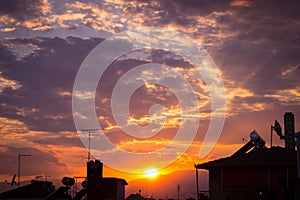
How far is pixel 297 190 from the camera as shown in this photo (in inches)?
1708

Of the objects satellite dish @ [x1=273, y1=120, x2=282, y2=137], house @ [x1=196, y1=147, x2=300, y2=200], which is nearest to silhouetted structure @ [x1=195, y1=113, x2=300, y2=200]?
house @ [x1=196, y1=147, x2=300, y2=200]

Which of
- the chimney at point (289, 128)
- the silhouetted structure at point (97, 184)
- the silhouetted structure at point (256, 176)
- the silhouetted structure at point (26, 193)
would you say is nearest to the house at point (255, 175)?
the silhouetted structure at point (256, 176)

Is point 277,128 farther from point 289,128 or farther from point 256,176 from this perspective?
point 256,176

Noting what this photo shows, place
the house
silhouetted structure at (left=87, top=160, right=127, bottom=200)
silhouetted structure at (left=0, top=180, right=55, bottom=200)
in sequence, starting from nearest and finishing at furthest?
silhouetted structure at (left=87, top=160, right=127, bottom=200), the house, silhouetted structure at (left=0, top=180, right=55, bottom=200)

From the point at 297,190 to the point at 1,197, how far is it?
146 feet

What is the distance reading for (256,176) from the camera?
47.3 m

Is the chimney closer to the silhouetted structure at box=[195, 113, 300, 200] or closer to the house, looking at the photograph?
the silhouetted structure at box=[195, 113, 300, 200]

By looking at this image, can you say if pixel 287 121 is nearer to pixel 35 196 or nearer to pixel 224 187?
pixel 224 187

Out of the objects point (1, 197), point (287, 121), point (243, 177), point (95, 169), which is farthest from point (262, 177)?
point (1, 197)

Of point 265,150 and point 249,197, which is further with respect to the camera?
point 265,150

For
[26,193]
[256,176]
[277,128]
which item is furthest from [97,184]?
[26,193]

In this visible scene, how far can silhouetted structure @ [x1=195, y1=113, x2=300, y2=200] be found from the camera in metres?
44.6

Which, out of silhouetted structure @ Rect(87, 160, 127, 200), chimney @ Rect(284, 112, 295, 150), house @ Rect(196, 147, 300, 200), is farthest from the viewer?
chimney @ Rect(284, 112, 295, 150)

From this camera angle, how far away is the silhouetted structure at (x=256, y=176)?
4459cm
